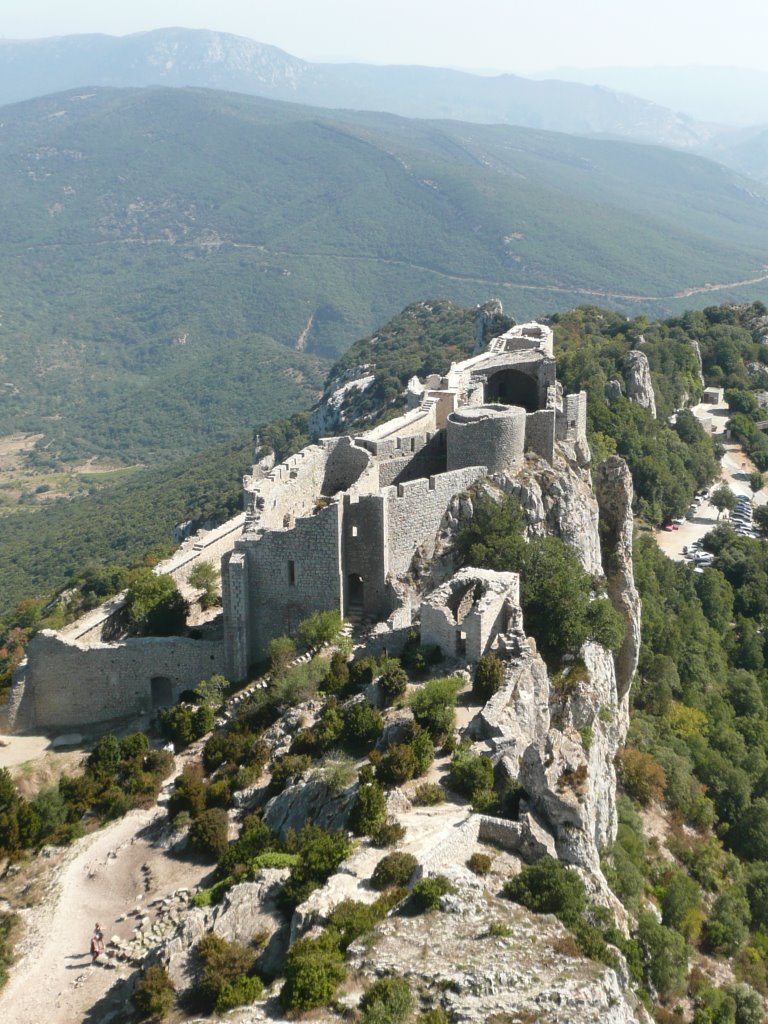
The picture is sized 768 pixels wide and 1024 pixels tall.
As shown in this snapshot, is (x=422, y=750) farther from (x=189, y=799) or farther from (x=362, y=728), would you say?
(x=189, y=799)

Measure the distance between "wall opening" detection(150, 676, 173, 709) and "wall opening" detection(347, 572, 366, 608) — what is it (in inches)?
243

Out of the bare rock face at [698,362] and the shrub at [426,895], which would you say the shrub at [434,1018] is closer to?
the shrub at [426,895]

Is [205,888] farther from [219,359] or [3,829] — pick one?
[219,359]

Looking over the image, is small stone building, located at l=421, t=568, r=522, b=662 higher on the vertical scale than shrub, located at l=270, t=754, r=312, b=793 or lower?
higher

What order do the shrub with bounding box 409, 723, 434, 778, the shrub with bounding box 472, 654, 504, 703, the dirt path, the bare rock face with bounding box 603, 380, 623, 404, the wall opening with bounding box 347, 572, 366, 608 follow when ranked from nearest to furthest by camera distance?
1. the dirt path
2. the shrub with bounding box 409, 723, 434, 778
3. the shrub with bounding box 472, 654, 504, 703
4. the wall opening with bounding box 347, 572, 366, 608
5. the bare rock face with bounding box 603, 380, 623, 404

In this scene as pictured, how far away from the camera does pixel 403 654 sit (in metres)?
29.4

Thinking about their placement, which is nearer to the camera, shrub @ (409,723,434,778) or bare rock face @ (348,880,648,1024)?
bare rock face @ (348,880,648,1024)

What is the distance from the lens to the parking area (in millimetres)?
65500

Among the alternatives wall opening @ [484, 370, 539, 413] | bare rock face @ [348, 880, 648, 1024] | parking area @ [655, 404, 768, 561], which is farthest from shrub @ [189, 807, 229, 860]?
parking area @ [655, 404, 768, 561]

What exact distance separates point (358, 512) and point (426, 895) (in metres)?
14.3

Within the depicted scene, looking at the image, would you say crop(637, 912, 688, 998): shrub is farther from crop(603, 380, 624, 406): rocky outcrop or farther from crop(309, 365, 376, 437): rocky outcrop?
crop(309, 365, 376, 437): rocky outcrop

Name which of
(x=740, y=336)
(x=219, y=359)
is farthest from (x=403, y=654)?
(x=219, y=359)

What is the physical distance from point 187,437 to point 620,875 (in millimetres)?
129826

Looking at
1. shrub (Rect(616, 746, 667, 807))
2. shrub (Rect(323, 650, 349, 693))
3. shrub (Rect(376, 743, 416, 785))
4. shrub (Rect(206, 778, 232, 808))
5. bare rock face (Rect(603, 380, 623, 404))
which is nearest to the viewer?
shrub (Rect(376, 743, 416, 785))
